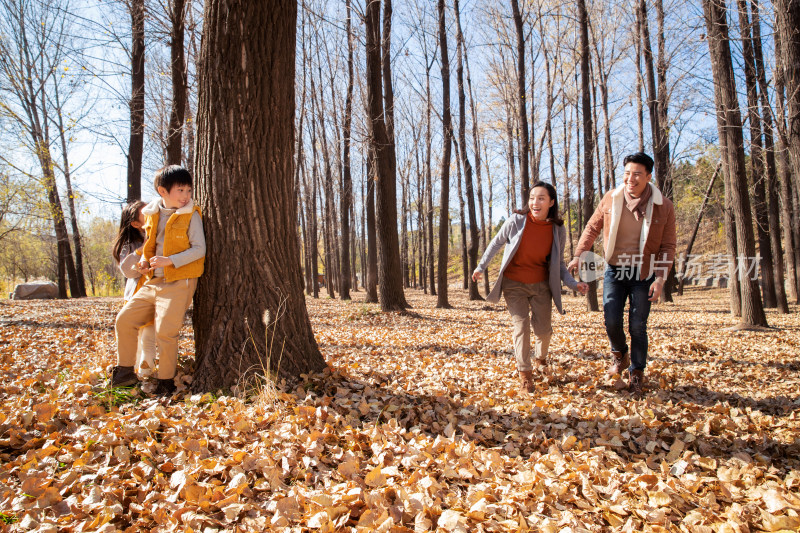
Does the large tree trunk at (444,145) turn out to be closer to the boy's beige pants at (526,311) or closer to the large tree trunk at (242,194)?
the boy's beige pants at (526,311)

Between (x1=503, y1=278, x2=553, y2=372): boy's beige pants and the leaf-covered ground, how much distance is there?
41cm

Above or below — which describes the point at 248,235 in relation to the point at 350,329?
above

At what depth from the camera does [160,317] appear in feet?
10.5

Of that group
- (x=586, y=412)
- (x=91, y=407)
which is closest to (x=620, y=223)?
(x=586, y=412)

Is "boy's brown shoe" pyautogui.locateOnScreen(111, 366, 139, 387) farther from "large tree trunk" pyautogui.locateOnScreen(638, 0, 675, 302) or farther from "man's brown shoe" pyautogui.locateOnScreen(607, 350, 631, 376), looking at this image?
"large tree trunk" pyautogui.locateOnScreen(638, 0, 675, 302)

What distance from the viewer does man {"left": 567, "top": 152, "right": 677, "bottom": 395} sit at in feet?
12.7

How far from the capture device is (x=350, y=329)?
26.3 feet

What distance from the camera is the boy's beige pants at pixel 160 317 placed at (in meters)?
3.22

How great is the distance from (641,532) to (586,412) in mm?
1547

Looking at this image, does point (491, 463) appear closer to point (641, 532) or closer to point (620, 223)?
point (641, 532)

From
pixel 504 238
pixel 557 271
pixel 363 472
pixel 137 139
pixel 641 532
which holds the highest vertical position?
pixel 137 139

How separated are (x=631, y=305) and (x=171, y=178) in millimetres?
4262

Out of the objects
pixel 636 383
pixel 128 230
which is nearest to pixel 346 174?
pixel 128 230

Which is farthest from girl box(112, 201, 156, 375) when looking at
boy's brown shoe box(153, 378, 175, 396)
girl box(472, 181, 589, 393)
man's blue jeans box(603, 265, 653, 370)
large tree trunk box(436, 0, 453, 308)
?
large tree trunk box(436, 0, 453, 308)
